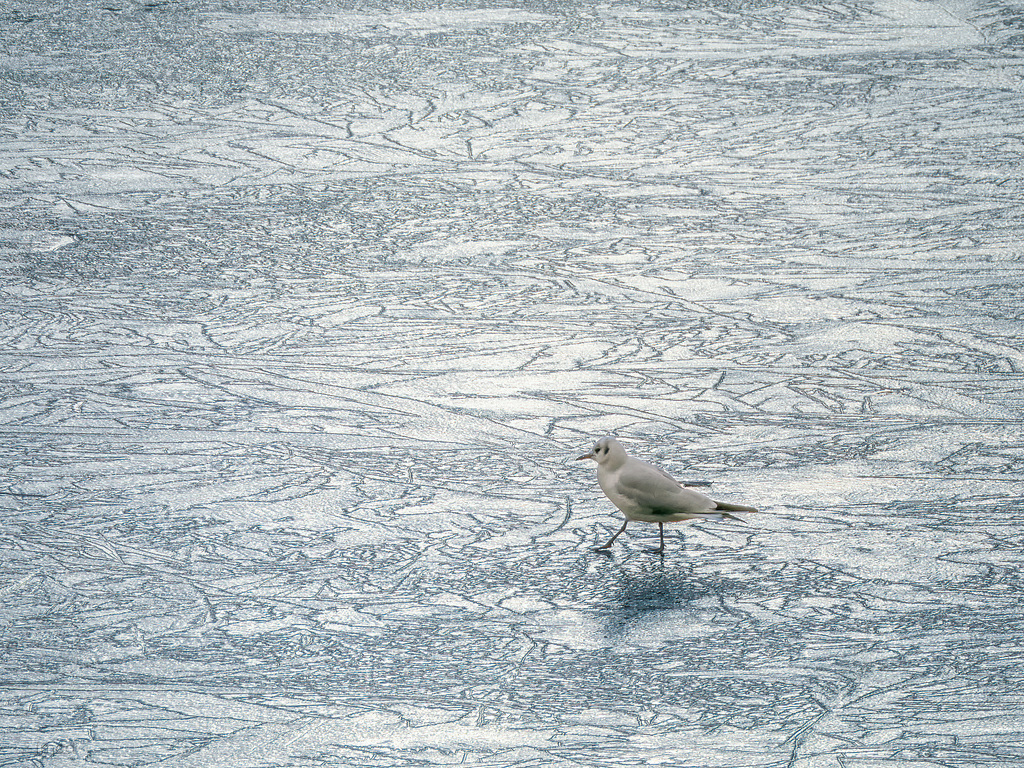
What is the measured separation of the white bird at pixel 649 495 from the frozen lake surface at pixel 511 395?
0.31 ft

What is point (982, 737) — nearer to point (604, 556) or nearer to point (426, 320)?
point (604, 556)

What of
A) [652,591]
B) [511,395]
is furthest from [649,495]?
[511,395]

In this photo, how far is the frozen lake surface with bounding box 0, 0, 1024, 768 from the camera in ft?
5.53

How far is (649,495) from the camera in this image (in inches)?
74.9

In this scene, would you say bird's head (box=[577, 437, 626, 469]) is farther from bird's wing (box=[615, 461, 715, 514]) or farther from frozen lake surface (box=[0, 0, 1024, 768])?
frozen lake surface (box=[0, 0, 1024, 768])

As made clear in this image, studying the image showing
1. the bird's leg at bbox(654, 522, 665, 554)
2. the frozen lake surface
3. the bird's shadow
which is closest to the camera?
the frozen lake surface

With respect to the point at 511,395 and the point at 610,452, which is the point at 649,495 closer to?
the point at 610,452

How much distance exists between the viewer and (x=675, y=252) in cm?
315

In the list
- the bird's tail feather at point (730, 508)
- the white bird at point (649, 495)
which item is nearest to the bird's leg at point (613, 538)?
the white bird at point (649, 495)

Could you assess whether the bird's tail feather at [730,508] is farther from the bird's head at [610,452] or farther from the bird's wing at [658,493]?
the bird's head at [610,452]

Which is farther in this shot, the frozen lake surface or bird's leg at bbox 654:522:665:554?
bird's leg at bbox 654:522:665:554

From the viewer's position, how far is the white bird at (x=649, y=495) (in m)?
1.90

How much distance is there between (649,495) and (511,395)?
0.65m

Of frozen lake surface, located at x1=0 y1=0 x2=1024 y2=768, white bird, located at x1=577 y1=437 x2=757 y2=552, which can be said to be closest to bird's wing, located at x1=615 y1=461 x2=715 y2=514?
white bird, located at x1=577 y1=437 x2=757 y2=552
